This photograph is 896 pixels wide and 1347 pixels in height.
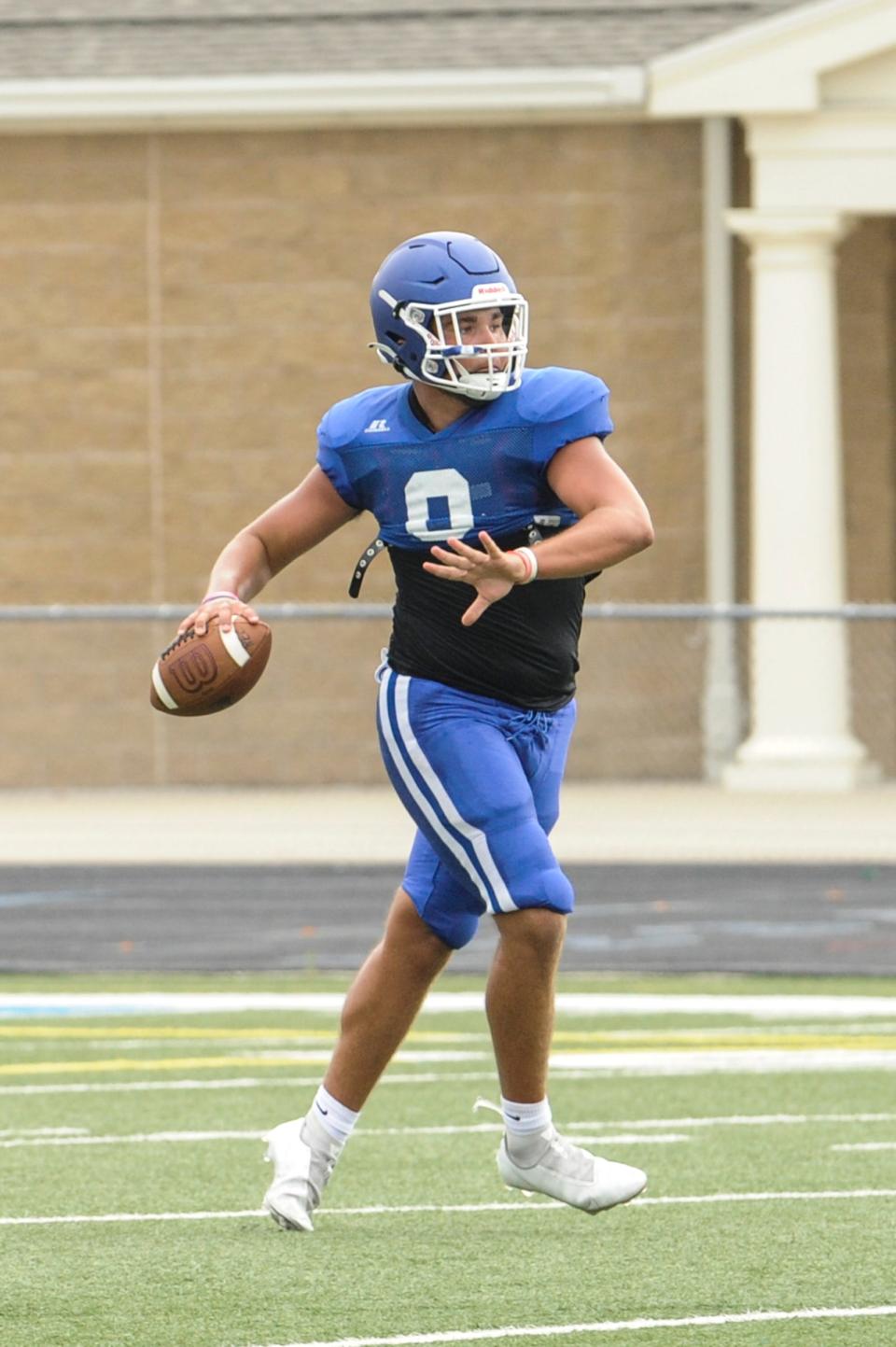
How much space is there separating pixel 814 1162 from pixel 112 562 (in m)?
12.8

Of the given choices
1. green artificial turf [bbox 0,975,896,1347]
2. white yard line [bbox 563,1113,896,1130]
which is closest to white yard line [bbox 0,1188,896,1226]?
green artificial turf [bbox 0,975,896,1347]

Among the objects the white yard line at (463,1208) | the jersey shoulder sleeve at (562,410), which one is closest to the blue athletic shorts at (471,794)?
the jersey shoulder sleeve at (562,410)

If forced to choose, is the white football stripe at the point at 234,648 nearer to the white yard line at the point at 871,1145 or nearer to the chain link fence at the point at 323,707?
the white yard line at the point at 871,1145

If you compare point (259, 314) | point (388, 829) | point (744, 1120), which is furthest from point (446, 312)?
point (259, 314)

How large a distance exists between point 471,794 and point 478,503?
60 centimetres

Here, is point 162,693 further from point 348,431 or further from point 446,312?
point 446,312

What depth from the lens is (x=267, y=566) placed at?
5.82m

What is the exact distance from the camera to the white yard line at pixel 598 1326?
4637 mm

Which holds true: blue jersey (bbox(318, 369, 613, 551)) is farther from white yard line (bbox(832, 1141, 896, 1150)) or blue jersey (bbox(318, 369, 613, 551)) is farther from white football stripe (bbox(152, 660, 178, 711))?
white yard line (bbox(832, 1141, 896, 1150))

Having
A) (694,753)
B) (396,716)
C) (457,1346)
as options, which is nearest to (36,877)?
(694,753)

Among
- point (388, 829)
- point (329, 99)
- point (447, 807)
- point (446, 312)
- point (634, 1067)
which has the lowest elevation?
point (634, 1067)

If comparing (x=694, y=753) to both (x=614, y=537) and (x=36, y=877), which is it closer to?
(x=36, y=877)

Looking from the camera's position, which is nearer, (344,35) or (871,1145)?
(871,1145)

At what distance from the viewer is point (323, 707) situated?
48.9ft
